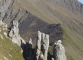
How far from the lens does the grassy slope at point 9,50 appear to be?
349 ft

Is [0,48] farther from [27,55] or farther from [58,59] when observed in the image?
[58,59]

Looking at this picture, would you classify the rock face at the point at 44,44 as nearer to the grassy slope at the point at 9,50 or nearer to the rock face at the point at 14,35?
the grassy slope at the point at 9,50

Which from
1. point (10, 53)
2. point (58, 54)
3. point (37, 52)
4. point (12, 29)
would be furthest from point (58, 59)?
point (12, 29)

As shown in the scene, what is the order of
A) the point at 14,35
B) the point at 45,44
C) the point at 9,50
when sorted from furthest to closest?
the point at 14,35, the point at 45,44, the point at 9,50

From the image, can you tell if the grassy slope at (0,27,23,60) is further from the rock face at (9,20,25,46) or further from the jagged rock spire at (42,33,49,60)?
the jagged rock spire at (42,33,49,60)

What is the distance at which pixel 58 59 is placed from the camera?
350 feet

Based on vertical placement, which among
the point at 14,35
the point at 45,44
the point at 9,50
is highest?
the point at 14,35

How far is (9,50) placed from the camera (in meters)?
110

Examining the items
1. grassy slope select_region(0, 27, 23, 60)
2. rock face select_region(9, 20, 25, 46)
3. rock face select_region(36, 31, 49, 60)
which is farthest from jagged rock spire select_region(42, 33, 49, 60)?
rock face select_region(9, 20, 25, 46)

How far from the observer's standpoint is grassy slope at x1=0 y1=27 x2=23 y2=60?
106 m

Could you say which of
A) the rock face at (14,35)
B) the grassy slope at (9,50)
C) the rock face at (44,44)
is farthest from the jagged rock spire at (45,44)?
the rock face at (14,35)

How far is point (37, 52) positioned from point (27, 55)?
6001mm

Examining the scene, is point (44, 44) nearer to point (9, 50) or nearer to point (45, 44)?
point (45, 44)

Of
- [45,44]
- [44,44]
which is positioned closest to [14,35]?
[44,44]
